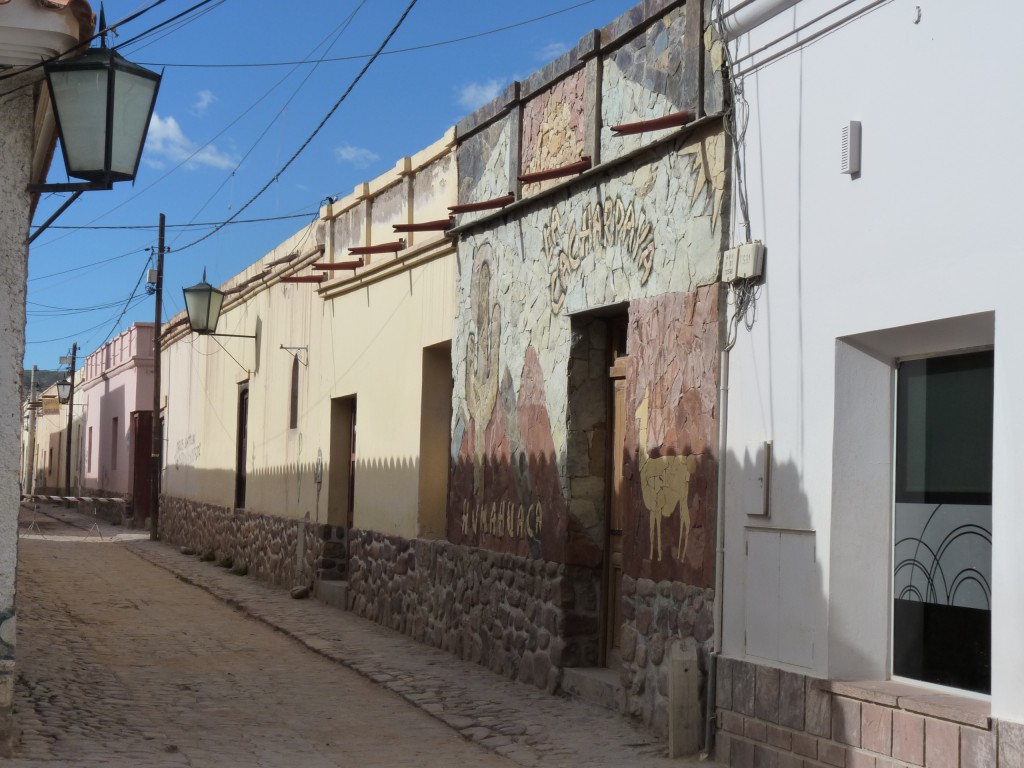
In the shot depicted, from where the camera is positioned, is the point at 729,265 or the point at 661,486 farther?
the point at 661,486

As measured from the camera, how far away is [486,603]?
10.3 m

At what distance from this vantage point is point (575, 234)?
925 centimetres

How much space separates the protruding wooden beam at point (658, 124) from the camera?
7.66m

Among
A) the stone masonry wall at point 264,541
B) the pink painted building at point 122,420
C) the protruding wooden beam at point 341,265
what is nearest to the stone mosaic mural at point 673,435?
the protruding wooden beam at point 341,265

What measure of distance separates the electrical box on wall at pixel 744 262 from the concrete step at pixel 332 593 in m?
8.08

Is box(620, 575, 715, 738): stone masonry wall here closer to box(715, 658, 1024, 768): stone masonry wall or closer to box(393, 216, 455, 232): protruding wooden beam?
box(715, 658, 1024, 768): stone masonry wall

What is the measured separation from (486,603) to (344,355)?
514cm

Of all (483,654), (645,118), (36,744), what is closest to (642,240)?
(645,118)

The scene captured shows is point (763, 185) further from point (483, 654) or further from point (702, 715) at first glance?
point (483, 654)

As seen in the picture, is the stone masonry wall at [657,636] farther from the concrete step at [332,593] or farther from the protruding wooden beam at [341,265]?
the protruding wooden beam at [341,265]

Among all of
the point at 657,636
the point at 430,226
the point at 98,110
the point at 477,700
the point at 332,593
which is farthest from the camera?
the point at 332,593

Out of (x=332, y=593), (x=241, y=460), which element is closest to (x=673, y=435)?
(x=332, y=593)

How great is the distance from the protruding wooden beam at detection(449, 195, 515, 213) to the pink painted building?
21041 mm

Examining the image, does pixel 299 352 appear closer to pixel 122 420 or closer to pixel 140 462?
pixel 140 462
